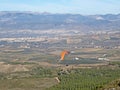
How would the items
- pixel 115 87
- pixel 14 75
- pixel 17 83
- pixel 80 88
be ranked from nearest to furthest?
1. pixel 115 87
2. pixel 80 88
3. pixel 17 83
4. pixel 14 75

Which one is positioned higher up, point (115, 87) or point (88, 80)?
point (115, 87)

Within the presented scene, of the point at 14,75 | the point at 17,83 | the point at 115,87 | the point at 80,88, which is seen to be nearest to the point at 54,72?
the point at 14,75

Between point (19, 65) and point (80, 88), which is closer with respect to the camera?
point (80, 88)

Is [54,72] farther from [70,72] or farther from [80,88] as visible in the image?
[80,88]

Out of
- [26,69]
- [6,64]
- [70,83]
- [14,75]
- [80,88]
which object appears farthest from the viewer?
[6,64]

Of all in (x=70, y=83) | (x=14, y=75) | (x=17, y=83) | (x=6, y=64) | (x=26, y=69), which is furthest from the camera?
(x=6, y=64)

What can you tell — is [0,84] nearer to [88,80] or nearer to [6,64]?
[88,80]

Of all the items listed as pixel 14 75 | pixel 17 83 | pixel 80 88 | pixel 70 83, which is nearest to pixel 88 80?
pixel 70 83

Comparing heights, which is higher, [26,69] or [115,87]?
[115,87]

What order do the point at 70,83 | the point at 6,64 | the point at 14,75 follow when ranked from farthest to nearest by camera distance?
1. the point at 6,64
2. the point at 14,75
3. the point at 70,83
